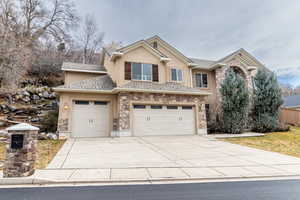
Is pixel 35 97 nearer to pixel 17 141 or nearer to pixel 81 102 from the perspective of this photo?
pixel 81 102

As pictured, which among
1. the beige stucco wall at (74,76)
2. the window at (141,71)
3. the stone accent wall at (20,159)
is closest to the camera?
the stone accent wall at (20,159)

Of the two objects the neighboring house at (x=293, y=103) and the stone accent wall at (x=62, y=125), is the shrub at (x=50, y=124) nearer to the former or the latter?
the stone accent wall at (x=62, y=125)

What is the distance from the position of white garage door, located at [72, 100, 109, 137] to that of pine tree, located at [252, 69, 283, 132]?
44.3 feet

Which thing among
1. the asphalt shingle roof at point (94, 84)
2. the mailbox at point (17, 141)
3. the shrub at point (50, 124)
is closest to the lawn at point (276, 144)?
the asphalt shingle roof at point (94, 84)

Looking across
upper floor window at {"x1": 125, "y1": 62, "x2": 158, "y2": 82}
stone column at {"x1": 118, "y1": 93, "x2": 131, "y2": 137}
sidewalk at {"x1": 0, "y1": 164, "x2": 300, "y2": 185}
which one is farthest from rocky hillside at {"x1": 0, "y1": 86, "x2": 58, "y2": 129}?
sidewalk at {"x1": 0, "y1": 164, "x2": 300, "y2": 185}

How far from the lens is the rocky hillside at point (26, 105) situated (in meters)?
14.0

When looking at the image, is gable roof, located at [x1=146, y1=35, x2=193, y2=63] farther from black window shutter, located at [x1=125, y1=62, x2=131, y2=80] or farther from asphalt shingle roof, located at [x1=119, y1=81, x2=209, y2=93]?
black window shutter, located at [x1=125, y1=62, x2=131, y2=80]

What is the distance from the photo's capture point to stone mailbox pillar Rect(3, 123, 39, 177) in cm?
451

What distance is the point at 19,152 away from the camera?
4637 mm

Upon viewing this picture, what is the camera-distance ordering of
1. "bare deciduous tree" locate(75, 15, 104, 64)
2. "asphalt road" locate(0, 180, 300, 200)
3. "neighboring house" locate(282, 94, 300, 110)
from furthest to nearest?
"bare deciduous tree" locate(75, 15, 104, 64)
"neighboring house" locate(282, 94, 300, 110)
"asphalt road" locate(0, 180, 300, 200)

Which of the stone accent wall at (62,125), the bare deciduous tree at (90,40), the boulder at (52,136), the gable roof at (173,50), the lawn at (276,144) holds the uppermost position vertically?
the bare deciduous tree at (90,40)

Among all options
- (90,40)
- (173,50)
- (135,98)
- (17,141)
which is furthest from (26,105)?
(90,40)

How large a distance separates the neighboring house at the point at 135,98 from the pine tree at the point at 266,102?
599cm

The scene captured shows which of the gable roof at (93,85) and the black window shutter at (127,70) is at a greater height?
the black window shutter at (127,70)
